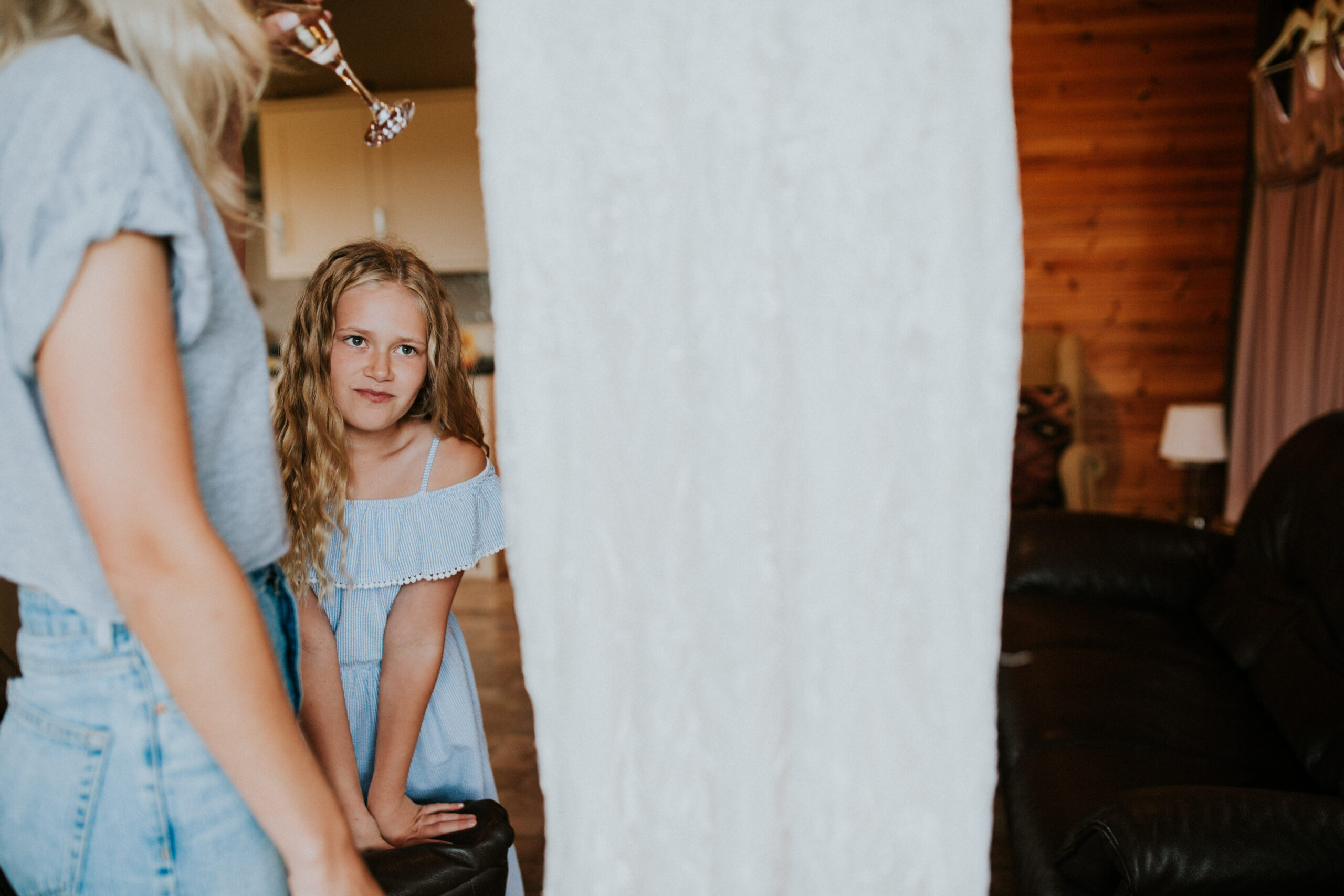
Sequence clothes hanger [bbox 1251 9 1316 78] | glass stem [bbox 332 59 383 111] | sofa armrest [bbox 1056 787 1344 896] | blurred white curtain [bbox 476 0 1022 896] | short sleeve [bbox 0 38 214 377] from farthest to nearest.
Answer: clothes hanger [bbox 1251 9 1316 78]
sofa armrest [bbox 1056 787 1344 896]
glass stem [bbox 332 59 383 111]
blurred white curtain [bbox 476 0 1022 896]
short sleeve [bbox 0 38 214 377]

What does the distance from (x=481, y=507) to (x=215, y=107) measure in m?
0.55

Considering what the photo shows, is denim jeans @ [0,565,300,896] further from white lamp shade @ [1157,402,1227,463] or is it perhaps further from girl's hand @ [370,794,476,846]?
white lamp shade @ [1157,402,1227,463]

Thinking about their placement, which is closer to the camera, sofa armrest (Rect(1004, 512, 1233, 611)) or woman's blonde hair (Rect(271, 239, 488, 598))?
woman's blonde hair (Rect(271, 239, 488, 598))

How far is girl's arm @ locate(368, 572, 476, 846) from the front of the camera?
959mm

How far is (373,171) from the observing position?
4.53 meters

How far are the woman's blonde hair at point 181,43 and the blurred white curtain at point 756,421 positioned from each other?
147 millimetres

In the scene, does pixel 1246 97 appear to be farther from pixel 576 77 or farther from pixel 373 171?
pixel 576 77

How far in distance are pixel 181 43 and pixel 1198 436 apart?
3977mm

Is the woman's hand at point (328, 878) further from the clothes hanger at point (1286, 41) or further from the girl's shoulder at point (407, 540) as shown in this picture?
the clothes hanger at point (1286, 41)

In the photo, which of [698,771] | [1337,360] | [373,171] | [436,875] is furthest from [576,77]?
[373,171]

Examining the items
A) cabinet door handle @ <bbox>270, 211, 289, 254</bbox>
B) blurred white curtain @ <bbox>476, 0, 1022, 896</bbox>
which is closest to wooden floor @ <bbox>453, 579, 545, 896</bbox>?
blurred white curtain @ <bbox>476, 0, 1022, 896</bbox>

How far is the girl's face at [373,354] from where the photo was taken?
3.24ft

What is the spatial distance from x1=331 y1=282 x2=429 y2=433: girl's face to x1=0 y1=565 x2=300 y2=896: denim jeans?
457 millimetres

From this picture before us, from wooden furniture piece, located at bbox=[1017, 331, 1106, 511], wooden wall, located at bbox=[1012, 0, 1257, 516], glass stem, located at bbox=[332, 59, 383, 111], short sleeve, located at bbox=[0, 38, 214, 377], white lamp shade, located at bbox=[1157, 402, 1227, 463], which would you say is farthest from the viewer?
wooden wall, located at bbox=[1012, 0, 1257, 516]
